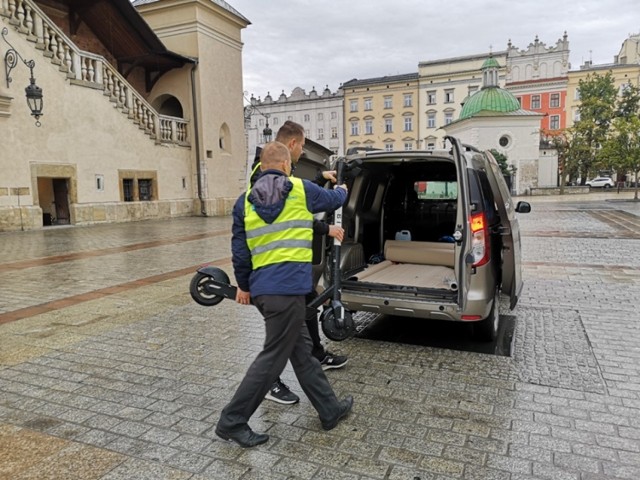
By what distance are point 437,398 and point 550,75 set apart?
83821 mm

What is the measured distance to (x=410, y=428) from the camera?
333 centimetres

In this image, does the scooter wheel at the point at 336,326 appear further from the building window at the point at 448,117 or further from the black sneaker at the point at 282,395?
the building window at the point at 448,117

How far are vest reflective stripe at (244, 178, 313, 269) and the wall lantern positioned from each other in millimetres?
15476

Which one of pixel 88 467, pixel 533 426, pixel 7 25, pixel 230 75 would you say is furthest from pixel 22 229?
pixel 533 426

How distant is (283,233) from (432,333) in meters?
3.03

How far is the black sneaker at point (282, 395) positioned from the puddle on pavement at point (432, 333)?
1671mm

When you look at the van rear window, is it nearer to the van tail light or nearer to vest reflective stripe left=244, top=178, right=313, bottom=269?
the van tail light

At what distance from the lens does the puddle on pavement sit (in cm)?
500

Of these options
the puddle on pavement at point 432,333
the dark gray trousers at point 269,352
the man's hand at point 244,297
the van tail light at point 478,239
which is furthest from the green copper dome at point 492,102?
the dark gray trousers at point 269,352

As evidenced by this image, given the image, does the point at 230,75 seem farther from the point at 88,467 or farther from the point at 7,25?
the point at 88,467

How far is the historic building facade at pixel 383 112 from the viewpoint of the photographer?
75312mm

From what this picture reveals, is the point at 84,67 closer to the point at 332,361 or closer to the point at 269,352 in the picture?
the point at 332,361

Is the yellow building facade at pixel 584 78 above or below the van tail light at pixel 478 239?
above

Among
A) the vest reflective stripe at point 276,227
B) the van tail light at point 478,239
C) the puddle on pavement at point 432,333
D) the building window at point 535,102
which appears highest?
the building window at point 535,102
